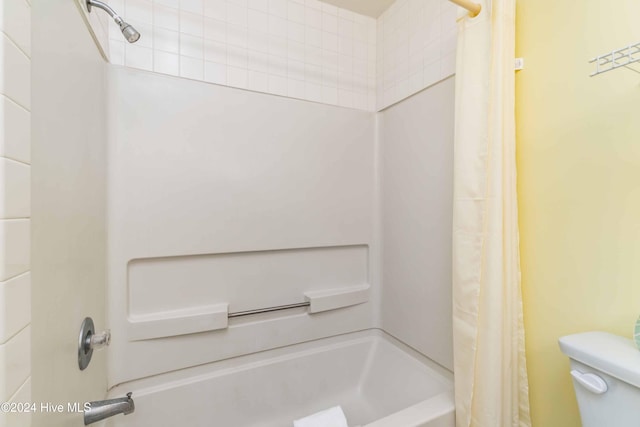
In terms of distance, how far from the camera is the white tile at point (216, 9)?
135 centimetres

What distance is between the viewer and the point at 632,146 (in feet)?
2.38

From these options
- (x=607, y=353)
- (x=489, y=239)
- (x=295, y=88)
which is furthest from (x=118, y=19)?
(x=607, y=353)

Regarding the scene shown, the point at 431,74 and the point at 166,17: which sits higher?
the point at 166,17

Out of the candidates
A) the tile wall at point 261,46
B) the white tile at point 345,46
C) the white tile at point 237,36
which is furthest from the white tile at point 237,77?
the white tile at point 345,46

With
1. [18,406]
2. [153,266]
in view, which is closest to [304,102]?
[153,266]

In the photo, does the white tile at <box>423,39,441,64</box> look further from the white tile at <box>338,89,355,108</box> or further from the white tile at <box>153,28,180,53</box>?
the white tile at <box>153,28,180,53</box>

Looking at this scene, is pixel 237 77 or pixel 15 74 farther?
pixel 237 77

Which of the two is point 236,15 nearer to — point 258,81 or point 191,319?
point 258,81

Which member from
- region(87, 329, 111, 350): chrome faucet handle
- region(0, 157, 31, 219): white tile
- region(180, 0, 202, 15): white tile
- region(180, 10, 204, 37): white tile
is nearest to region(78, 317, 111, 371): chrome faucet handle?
region(87, 329, 111, 350): chrome faucet handle

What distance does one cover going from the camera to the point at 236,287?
1.43m

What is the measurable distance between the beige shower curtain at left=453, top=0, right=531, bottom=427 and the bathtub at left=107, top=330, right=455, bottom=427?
25 centimetres

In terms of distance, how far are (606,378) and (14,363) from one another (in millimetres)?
1321

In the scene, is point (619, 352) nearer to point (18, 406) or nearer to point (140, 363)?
point (18, 406)

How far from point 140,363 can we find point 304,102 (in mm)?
1651
